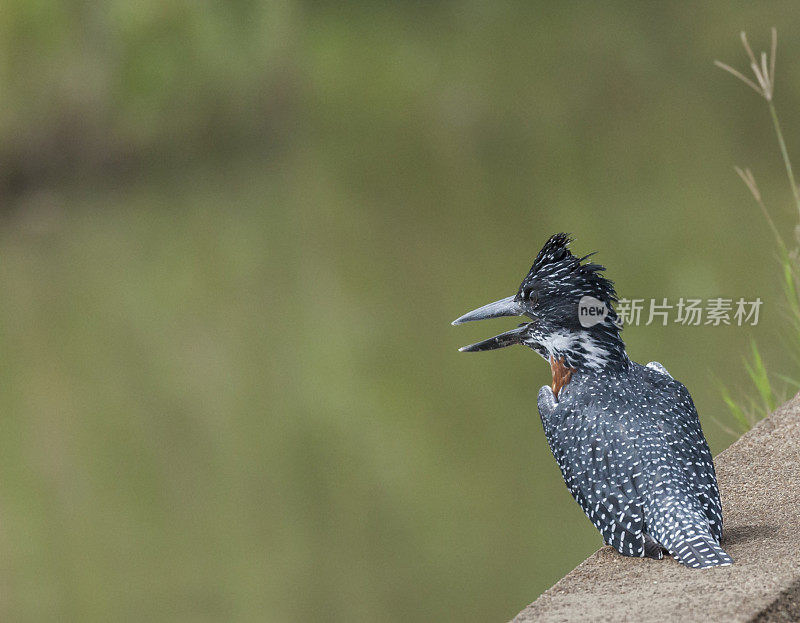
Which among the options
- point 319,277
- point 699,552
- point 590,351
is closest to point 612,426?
point 590,351

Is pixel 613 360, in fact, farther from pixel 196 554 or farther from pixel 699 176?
pixel 699 176

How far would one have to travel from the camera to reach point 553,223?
8.25 metres

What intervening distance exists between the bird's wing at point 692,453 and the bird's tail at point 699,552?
3.1 inches

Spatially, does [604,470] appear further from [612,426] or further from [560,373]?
[560,373]

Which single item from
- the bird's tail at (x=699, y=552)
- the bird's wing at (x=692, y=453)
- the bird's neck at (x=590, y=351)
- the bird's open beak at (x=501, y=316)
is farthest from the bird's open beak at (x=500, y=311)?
the bird's tail at (x=699, y=552)

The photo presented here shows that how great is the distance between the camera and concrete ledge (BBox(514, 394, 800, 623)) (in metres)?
2.12

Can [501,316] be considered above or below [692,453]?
above

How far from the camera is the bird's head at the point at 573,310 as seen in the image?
8.79 ft

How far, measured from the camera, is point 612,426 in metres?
2.55

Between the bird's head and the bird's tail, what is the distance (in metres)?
0.52

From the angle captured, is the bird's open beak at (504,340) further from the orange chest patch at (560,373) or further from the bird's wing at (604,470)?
the bird's wing at (604,470)

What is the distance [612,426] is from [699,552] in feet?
1.20

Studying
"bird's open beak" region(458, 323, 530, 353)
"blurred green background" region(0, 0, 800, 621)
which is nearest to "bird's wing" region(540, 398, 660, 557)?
"bird's open beak" region(458, 323, 530, 353)

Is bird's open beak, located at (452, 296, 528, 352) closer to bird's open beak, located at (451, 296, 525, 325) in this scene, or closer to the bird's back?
bird's open beak, located at (451, 296, 525, 325)
